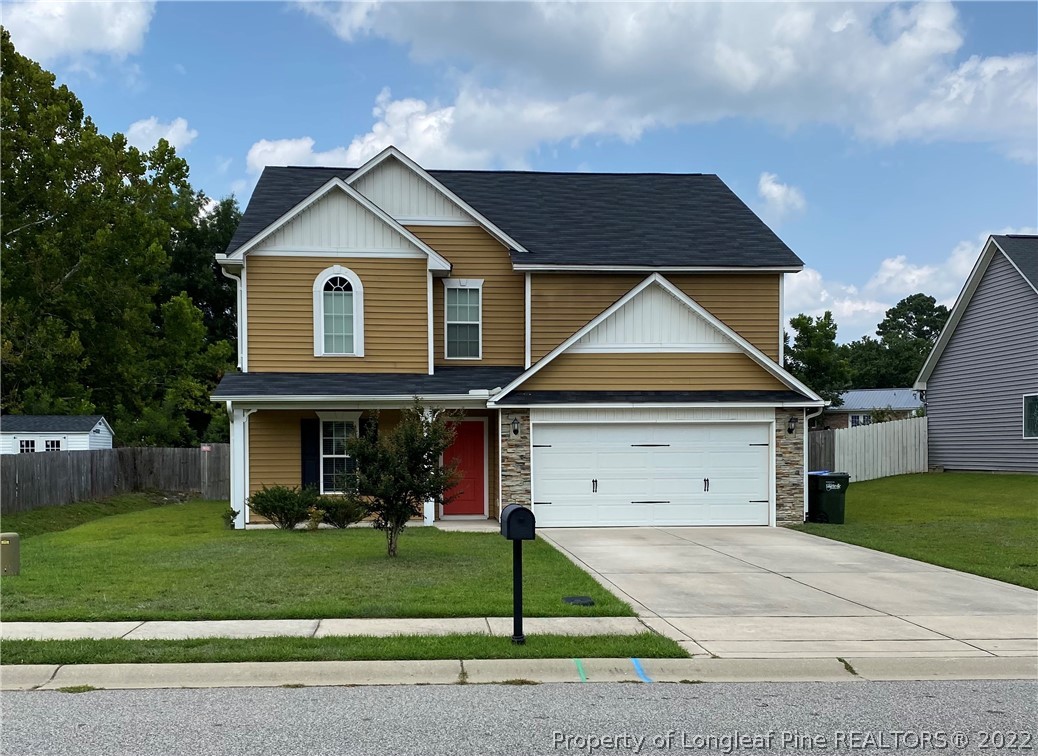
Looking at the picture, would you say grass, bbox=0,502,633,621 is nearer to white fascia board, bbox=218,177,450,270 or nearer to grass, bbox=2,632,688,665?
grass, bbox=2,632,688,665

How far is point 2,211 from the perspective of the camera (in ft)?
110

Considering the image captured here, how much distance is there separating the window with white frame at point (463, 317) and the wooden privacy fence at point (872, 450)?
527 inches

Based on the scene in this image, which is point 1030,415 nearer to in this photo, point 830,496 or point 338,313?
point 830,496

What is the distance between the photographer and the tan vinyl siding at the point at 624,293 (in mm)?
21109

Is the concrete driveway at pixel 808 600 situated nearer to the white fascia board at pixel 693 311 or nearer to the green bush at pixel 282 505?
Result: the white fascia board at pixel 693 311

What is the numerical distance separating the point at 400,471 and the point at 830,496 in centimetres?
1066

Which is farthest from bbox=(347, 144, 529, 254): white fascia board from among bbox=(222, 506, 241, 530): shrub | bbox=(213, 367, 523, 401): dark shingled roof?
bbox=(222, 506, 241, 530): shrub

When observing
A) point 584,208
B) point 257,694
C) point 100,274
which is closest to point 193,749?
point 257,694

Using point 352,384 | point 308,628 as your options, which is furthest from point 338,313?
point 308,628

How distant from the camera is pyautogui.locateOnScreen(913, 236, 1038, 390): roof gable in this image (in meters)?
27.9

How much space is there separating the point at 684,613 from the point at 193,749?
554 centimetres

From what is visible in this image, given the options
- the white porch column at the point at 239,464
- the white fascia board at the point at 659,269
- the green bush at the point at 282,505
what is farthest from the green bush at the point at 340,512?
the white fascia board at the point at 659,269

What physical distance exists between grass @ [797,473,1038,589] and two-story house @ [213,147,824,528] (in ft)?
8.01

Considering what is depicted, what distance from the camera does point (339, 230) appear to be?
1991 centimetres
